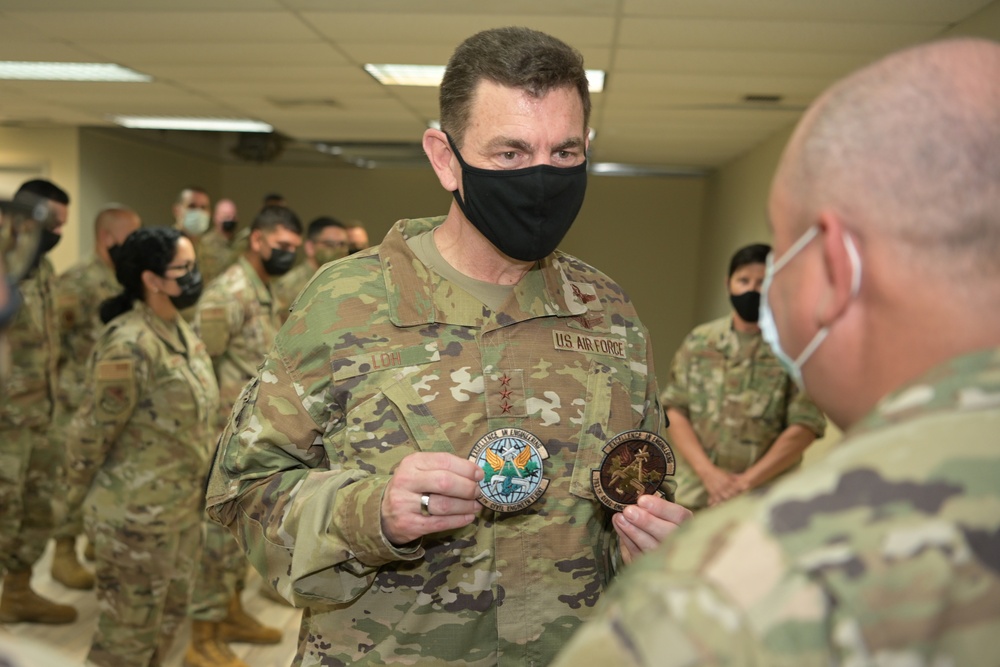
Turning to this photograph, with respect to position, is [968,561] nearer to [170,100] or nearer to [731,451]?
[731,451]

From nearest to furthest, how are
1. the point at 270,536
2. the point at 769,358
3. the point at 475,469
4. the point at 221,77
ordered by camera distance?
the point at 475,469 → the point at 270,536 → the point at 769,358 → the point at 221,77

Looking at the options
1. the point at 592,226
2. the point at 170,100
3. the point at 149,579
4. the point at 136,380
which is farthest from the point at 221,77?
the point at 592,226

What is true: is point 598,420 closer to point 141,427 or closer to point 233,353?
point 141,427

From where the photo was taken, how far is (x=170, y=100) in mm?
6773

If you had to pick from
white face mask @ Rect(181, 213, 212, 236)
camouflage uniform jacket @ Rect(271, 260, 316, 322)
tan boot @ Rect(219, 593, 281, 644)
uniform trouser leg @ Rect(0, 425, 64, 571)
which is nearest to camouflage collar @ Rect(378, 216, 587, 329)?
tan boot @ Rect(219, 593, 281, 644)

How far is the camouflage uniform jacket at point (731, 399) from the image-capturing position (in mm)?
3727

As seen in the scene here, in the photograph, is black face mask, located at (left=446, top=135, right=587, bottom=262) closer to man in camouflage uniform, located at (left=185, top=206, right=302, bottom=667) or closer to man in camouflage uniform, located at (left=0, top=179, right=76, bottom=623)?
man in camouflage uniform, located at (left=185, top=206, right=302, bottom=667)

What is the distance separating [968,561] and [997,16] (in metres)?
3.39

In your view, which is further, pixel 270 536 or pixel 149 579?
pixel 149 579

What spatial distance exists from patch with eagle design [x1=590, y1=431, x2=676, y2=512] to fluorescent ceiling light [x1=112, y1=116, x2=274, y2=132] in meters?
7.01

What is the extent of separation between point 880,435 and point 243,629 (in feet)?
13.6

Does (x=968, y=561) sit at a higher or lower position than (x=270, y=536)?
higher

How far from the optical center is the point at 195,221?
7.61 m

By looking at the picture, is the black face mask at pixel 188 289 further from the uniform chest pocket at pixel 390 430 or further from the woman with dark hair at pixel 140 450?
the uniform chest pocket at pixel 390 430
